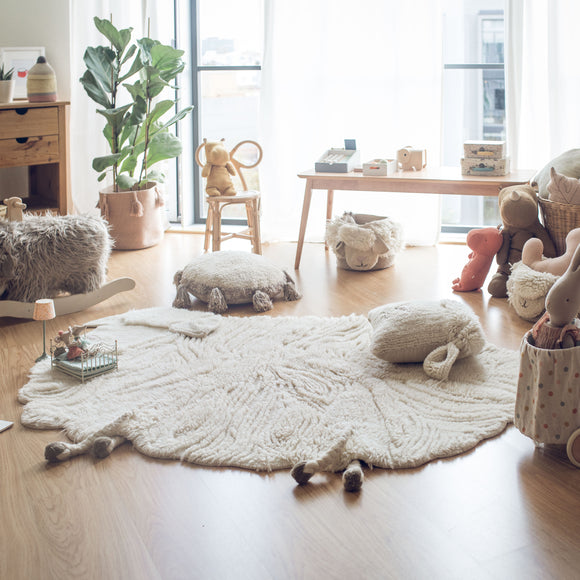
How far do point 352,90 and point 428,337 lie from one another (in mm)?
2289

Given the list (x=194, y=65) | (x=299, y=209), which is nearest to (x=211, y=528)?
(x=299, y=209)

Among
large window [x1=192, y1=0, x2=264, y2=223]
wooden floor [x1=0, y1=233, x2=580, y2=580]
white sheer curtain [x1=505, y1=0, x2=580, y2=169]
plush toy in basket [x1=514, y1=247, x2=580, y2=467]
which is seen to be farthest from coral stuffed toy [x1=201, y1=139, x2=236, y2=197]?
plush toy in basket [x1=514, y1=247, x2=580, y2=467]

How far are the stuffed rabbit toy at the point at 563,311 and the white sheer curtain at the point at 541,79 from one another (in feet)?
7.99

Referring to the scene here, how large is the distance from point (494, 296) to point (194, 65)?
2640 mm

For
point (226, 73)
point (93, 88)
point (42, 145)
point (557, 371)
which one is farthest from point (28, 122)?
point (557, 371)

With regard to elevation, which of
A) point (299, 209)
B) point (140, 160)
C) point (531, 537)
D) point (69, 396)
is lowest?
point (531, 537)

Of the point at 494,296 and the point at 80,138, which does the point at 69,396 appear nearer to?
the point at 494,296

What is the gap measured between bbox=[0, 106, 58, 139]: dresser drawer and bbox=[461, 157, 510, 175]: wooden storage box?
237 centimetres

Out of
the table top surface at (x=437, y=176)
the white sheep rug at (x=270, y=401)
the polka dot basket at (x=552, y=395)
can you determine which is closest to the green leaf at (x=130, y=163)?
the table top surface at (x=437, y=176)

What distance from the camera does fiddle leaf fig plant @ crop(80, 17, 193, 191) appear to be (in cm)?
412

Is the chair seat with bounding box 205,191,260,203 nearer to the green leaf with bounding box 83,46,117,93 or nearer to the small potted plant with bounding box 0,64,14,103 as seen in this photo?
the green leaf with bounding box 83,46,117,93

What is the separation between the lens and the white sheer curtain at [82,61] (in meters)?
4.55

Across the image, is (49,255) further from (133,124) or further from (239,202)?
(133,124)

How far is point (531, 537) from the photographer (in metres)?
1.64
